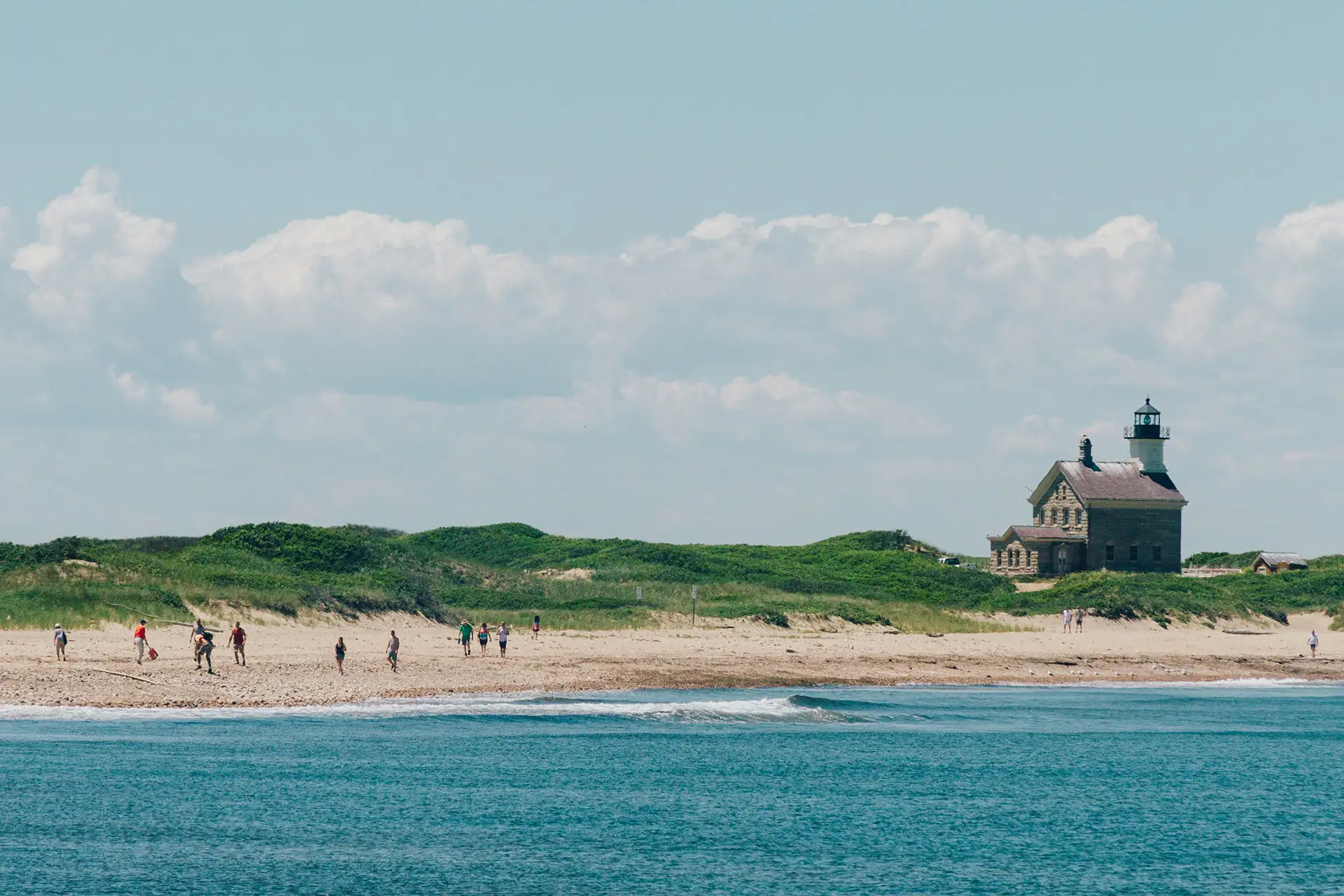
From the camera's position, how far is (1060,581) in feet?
317

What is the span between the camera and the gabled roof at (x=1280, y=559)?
108062 mm

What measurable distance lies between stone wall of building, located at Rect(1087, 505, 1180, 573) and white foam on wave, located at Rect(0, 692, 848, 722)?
6027 cm

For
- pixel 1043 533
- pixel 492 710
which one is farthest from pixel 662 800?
pixel 1043 533

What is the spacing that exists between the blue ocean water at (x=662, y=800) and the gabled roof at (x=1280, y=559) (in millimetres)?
64681

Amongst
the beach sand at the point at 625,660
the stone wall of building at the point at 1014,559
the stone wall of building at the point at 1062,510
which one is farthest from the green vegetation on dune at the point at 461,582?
the stone wall of building at the point at 1062,510

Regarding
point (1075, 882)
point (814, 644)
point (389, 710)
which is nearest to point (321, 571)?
point (814, 644)

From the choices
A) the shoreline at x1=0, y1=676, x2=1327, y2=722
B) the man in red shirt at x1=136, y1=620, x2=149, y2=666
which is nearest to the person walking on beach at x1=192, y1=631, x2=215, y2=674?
the man in red shirt at x1=136, y1=620, x2=149, y2=666

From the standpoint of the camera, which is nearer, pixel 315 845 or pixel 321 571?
pixel 315 845

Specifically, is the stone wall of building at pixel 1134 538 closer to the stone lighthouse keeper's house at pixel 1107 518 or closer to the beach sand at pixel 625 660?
the stone lighthouse keeper's house at pixel 1107 518

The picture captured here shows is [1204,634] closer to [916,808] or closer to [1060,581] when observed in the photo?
[1060,581]

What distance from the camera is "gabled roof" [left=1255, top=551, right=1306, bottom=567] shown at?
355ft

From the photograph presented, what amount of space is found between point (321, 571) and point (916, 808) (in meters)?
46.7

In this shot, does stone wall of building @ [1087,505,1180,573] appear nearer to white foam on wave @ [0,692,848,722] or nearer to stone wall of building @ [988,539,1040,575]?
stone wall of building @ [988,539,1040,575]

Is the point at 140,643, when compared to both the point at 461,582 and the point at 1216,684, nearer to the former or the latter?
the point at 461,582
